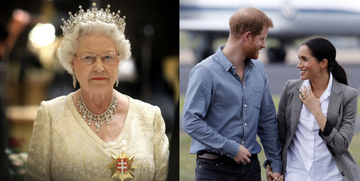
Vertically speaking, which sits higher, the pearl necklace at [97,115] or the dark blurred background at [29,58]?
the dark blurred background at [29,58]

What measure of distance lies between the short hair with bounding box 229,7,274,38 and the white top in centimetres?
59

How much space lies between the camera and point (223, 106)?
2250 mm

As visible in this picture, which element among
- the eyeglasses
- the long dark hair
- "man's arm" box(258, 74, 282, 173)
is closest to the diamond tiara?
the eyeglasses

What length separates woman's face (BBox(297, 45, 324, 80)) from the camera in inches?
93.5

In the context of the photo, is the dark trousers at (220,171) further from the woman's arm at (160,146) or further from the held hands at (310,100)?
the held hands at (310,100)

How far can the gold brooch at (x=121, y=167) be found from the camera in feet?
7.06

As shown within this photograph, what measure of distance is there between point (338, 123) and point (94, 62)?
1.49 metres

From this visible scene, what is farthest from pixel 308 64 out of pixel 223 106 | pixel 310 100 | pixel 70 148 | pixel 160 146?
pixel 70 148

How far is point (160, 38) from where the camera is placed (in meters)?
2.26

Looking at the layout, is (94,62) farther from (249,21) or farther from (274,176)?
(274,176)

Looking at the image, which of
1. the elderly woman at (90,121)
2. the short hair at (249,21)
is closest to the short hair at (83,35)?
the elderly woman at (90,121)

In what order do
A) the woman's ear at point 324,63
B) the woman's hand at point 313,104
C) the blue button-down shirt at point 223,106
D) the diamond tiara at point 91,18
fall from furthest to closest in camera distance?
the woman's ear at point 324,63 → the woman's hand at point 313,104 → the blue button-down shirt at point 223,106 → the diamond tiara at point 91,18

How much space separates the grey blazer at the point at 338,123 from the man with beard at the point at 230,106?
9.3 inches

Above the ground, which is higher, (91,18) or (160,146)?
(91,18)
